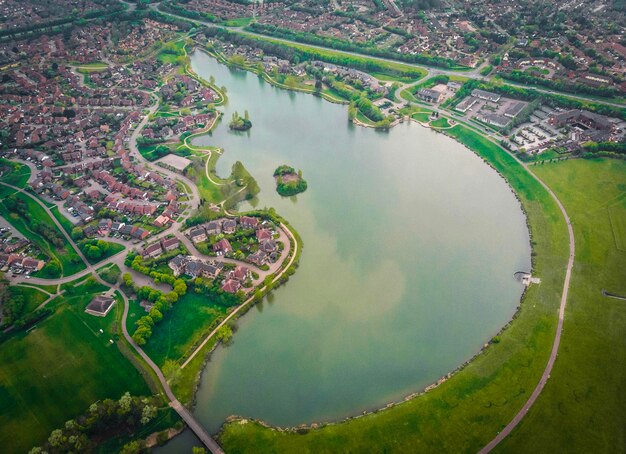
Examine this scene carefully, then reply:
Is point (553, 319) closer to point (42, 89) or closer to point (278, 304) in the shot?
point (278, 304)

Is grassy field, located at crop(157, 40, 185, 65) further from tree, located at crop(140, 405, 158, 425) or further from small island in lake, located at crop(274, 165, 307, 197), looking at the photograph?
tree, located at crop(140, 405, 158, 425)

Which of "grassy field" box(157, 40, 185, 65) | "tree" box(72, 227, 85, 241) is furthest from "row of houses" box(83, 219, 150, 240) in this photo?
"grassy field" box(157, 40, 185, 65)

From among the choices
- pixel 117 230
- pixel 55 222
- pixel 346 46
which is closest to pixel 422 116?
pixel 346 46

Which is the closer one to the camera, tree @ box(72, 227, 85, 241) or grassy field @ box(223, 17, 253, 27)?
tree @ box(72, 227, 85, 241)

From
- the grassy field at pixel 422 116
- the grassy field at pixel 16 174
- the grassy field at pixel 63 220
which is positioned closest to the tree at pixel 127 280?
the grassy field at pixel 63 220

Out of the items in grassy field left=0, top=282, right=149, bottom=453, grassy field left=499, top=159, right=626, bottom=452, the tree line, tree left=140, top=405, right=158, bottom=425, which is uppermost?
the tree line

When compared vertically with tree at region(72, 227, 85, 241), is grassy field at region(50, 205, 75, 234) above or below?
below

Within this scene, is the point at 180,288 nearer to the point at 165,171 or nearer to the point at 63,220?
the point at 63,220
